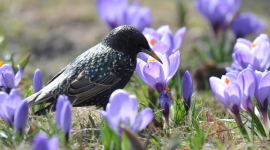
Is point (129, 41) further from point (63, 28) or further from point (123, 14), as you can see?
point (63, 28)

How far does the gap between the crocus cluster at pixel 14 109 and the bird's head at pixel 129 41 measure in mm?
780

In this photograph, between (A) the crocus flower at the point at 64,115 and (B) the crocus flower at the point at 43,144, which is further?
(A) the crocus flower at the point at 64,115

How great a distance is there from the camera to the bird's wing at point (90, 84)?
207cm

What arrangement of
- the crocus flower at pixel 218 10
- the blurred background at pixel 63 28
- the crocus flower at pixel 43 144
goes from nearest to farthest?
1. the crocus flower at pixel 43 144
2. the crocus flower at pixel 218 10
3. the blurred background at pixel 63 28

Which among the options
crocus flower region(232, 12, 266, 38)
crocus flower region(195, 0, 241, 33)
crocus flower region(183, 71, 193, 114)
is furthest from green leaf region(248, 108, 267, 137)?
crocus flower region(232, 12, 266, 38)

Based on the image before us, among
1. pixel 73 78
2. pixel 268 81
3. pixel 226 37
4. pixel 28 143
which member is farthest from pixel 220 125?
pixel 226 37

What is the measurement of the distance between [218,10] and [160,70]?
6.52ft

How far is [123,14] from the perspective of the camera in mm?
3371

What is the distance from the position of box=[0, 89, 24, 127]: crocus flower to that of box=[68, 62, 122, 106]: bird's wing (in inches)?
16.1

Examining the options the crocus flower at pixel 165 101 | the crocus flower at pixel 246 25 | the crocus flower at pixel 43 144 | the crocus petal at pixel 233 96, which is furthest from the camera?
the crocus flower at pixel 246 25

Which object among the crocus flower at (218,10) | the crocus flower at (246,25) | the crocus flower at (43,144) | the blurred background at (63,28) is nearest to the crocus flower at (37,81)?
the crocus flower at (43,144)

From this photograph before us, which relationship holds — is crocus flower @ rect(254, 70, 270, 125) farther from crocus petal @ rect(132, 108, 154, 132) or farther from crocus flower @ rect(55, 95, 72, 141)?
crocus flower @ rect(55, 95, 72, 141)

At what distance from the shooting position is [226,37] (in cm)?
414

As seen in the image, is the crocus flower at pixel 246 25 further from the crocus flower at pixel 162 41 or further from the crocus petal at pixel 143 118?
the crocus petal at pixel 143 118
